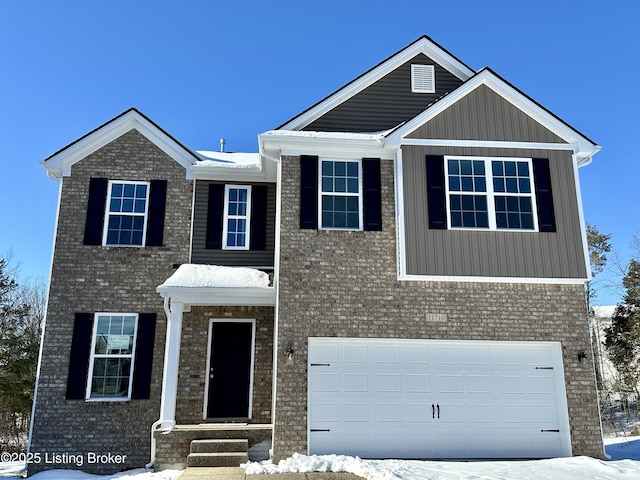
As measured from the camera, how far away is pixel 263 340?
36.9 ft

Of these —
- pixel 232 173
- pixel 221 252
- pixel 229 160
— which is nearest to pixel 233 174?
pixel 232 173

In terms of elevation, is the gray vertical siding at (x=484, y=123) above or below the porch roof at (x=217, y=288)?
above

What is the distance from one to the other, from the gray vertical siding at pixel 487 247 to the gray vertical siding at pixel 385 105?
1.99 metres

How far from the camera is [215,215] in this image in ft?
40.5

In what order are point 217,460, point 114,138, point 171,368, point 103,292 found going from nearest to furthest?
point 217,460 → point 171,368 → point 103,292 → point 114,138

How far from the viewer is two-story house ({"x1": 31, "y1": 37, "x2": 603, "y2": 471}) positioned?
30.9 ft

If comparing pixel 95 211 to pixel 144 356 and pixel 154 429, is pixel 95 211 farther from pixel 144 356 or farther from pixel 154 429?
pixel 154 429

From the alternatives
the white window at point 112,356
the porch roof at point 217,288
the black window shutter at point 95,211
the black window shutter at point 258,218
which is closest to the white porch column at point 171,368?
the porch roof at point 217,288

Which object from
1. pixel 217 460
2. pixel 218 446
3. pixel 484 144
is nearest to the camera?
pixel 217 460

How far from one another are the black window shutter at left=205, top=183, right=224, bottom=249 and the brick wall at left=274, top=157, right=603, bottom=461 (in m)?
2.85

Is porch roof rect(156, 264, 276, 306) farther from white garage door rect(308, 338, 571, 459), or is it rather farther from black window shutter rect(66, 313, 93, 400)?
black window shutter rect(66, 313, 93, 400)

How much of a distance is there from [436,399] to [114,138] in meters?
9.38

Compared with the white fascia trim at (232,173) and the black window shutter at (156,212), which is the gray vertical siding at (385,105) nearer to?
the white fascia trim at (232,173)

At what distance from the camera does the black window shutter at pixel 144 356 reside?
36.1ft
